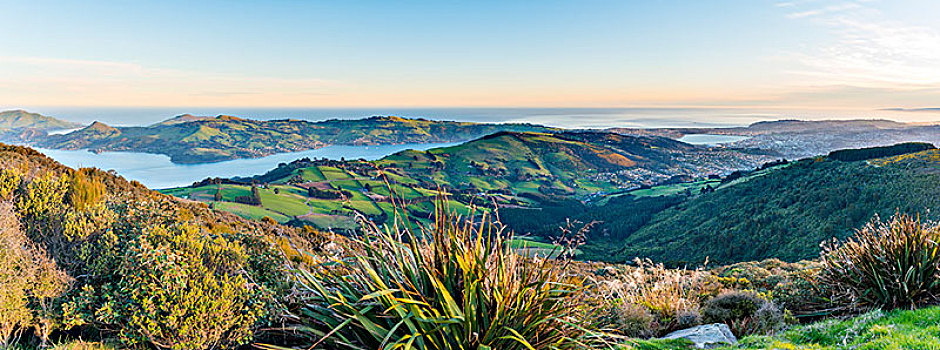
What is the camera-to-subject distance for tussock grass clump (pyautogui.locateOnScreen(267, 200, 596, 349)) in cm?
273

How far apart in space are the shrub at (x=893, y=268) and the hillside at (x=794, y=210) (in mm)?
37043

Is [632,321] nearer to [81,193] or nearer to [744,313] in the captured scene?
[744,313]

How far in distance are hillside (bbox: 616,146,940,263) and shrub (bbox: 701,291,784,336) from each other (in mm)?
37186

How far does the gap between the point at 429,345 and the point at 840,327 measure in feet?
15.9

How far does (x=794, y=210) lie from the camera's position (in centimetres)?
5341

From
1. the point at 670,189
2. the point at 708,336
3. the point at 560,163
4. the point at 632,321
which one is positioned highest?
the point at 708,336

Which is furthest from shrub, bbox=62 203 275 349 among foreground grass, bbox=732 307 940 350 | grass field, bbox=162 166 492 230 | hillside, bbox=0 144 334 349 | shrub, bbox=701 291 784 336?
grass field, bbox=162 166 492 230

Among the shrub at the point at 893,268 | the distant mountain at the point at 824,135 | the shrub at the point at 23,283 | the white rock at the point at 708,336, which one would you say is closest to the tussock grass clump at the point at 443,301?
the white rock at the point at 708,336

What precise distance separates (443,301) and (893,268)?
6.23 m

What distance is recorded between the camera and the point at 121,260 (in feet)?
13.1

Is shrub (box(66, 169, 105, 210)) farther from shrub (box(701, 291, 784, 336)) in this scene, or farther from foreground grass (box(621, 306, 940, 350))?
shrub (box(701, 291, 784, 336))

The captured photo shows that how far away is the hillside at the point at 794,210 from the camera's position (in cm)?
4359

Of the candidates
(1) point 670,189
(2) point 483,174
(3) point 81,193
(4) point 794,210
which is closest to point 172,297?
(3) point 81,193

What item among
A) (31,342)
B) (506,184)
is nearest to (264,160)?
(506,184)
